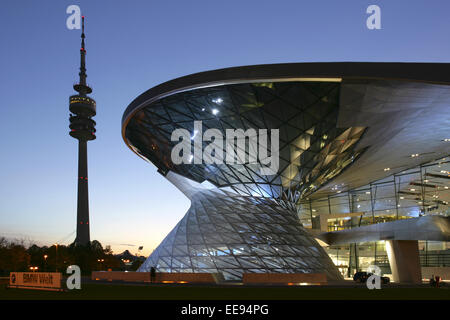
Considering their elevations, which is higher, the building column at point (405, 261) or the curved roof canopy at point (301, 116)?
the curved roof canopy at point (301, 116)

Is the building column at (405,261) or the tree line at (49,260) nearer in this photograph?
the building column at (405,261)

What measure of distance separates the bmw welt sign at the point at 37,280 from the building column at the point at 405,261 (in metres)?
25.9

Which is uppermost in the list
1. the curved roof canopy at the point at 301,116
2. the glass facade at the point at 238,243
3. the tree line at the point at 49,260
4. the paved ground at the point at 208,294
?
the curved roof canopy at the point at 301,116

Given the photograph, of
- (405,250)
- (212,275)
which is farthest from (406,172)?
(212,275)

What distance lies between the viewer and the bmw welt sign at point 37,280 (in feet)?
61.1

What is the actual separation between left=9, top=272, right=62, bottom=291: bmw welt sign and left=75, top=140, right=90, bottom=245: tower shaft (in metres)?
90.5

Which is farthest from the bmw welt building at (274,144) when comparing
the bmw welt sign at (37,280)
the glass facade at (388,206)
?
the bmw welt sign at (37,280)

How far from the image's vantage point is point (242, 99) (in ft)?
83.1

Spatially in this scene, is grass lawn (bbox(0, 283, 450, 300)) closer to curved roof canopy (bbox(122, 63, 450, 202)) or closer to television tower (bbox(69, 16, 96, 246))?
curved roof canopy (bbox(122, 63, 450, 202))

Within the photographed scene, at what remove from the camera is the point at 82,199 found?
4299 inches

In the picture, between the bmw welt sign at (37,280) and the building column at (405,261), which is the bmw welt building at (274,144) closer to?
the building column at (405,261)

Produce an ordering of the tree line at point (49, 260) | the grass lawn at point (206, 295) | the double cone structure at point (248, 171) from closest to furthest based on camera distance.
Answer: the grass lawn at point (206, 295)
the double cone structure at point (248, 171)
the tree line at point (49, 260)
